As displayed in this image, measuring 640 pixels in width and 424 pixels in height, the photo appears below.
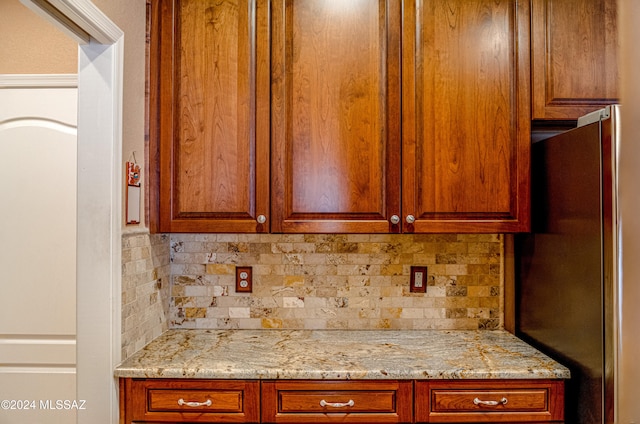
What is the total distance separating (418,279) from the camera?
1.99 meters

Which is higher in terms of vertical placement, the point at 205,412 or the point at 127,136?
the point at 127,136

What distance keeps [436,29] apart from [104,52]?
1216 mm

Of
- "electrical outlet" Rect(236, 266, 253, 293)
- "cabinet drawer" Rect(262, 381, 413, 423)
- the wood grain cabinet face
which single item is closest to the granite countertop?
"cabinet drawer" Rect(262, 381, 413, 423)

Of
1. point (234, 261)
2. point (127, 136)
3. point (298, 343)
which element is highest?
point (127, 136)

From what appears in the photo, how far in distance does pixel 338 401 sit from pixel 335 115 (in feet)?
3.40

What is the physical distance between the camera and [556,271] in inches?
61.6

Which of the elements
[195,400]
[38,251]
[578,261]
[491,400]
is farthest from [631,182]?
[38,251]

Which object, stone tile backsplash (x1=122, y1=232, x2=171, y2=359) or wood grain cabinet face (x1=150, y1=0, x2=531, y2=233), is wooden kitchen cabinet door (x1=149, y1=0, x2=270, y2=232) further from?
stone tile backsplash (x1=122, y1=232, x2=171, y2=359)

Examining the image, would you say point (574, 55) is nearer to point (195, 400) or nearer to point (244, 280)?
point (244, 280)

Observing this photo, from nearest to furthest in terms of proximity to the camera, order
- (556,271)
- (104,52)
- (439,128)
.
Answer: (104,52), (556,271), (439,128)

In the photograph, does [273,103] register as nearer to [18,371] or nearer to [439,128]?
[439,128]

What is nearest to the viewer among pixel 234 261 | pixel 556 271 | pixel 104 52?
pixel 104 52

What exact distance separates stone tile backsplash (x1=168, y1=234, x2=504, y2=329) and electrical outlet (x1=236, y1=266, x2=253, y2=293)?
0.03 m

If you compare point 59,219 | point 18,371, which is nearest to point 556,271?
point 59,219
